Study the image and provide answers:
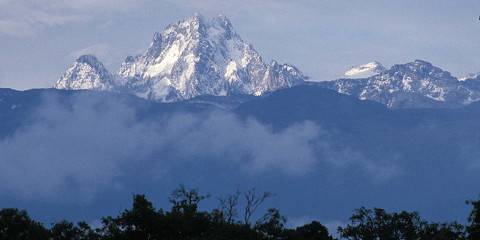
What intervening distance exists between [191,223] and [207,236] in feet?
14.5

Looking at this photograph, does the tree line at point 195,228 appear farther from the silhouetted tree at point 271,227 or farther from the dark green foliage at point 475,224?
the dark green foliage at point 475,224

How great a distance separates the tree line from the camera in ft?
507

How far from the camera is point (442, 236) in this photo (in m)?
154

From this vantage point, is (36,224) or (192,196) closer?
(36,224)

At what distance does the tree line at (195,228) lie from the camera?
15462 cm

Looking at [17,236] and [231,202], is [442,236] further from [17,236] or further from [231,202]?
[17,236]

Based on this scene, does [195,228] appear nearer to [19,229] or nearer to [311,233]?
[311,233]

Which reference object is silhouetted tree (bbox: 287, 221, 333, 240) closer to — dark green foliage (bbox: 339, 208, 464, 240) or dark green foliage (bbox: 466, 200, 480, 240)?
dark green foliage (bbox: 339, 208, 464, 240)

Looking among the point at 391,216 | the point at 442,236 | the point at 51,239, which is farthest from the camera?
the point at 391,216

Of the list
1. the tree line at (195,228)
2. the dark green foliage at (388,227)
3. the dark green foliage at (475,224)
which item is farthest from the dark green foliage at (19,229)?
the dark green foliage at (475,224)

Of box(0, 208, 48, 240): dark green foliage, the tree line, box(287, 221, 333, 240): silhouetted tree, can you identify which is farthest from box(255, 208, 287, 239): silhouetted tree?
box(0, 208, 48, 240): dark green foliage

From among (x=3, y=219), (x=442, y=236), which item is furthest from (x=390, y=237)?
(x=3, y=219)

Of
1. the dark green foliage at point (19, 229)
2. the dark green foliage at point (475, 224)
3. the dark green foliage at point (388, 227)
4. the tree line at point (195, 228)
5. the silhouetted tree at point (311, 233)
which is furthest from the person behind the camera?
the dark green foliage at point (388, 227)

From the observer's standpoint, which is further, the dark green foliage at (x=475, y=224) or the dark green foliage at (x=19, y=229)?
the dark green foliage at (x=19, y=229)
